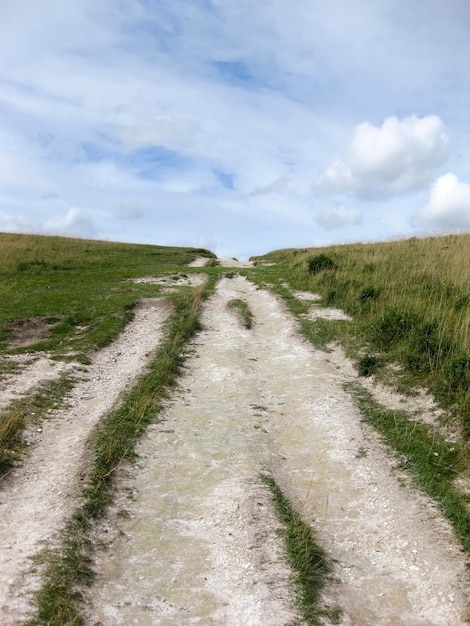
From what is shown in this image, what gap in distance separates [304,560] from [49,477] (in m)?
4.12

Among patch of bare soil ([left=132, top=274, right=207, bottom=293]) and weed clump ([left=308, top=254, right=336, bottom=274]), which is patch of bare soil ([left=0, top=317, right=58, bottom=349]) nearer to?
patch of bare soil ([left=132, top=274, right=207, bottom=293])

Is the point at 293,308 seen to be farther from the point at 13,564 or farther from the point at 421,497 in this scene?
the point at 13,564

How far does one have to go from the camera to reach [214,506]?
24.0 ft

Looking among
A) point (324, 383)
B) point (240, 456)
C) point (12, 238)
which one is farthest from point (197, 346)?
point (12, 238)

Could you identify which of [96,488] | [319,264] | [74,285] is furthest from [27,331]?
[319,264]

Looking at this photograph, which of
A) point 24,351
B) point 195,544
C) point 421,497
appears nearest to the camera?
point 195,544

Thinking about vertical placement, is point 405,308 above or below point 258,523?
above

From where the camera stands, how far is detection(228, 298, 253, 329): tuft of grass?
57.2 feet

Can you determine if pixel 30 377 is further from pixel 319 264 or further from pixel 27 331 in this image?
pixel 319 264

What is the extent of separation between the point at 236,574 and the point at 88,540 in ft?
6.48

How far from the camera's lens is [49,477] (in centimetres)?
775

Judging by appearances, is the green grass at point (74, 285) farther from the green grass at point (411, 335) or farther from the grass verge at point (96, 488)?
the green grass at point (411, 335)

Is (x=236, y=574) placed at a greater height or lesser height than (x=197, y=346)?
lesser

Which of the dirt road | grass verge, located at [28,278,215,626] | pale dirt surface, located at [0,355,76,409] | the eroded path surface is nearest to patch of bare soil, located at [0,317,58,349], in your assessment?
pale dirt surface, located at [0,355,76,409]
